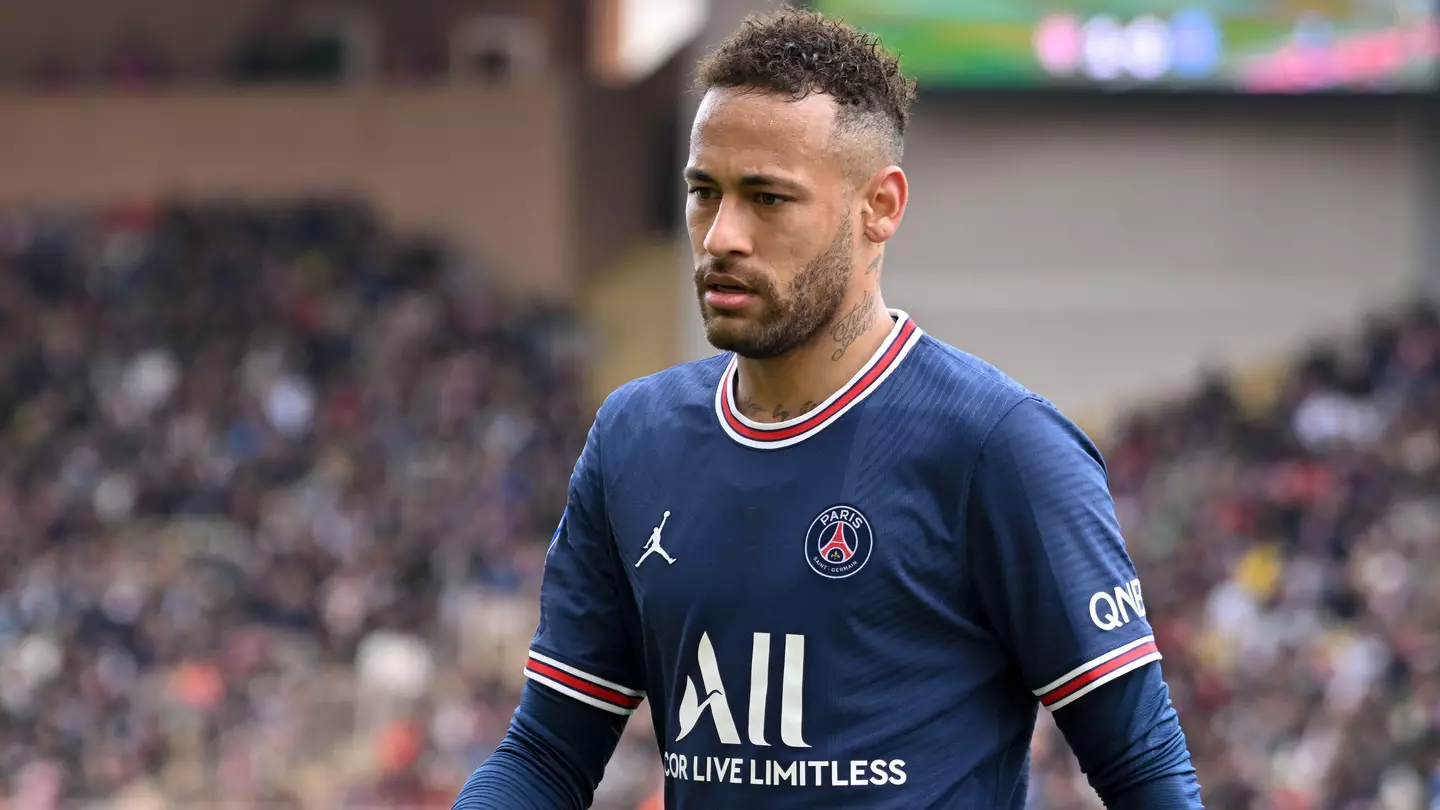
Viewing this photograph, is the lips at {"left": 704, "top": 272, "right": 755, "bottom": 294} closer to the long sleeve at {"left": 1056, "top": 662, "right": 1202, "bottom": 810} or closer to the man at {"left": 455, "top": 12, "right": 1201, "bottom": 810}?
the man at {"left": 455, "top": 12, "right": 1201, "bottom": 810}

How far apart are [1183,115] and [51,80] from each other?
10904mm

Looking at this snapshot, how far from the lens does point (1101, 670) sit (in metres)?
2.04

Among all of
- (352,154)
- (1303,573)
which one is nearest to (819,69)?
(1303,573)

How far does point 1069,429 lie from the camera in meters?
2.10

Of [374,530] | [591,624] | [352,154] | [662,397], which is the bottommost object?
[374,530]

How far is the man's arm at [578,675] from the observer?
91.0 inches

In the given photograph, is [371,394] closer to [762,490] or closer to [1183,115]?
[1183,115]

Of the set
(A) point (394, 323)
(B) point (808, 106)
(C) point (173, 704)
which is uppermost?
(B) point (808, 106)

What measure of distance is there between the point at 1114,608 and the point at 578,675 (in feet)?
1.99

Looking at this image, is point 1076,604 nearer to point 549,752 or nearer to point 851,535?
point 851,535

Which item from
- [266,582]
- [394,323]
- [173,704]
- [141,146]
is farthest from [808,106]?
[141,146]

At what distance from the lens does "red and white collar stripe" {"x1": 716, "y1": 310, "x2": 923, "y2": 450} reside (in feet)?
7.11

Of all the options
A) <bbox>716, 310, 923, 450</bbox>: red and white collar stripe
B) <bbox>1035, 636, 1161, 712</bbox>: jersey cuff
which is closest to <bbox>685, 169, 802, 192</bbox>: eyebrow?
<bbox>716, 310, 923, 450</bbox>: red and white collar stripe

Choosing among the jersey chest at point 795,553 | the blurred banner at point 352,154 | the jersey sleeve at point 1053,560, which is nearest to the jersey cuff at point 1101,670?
the jersey sleeve at point 1053,560
